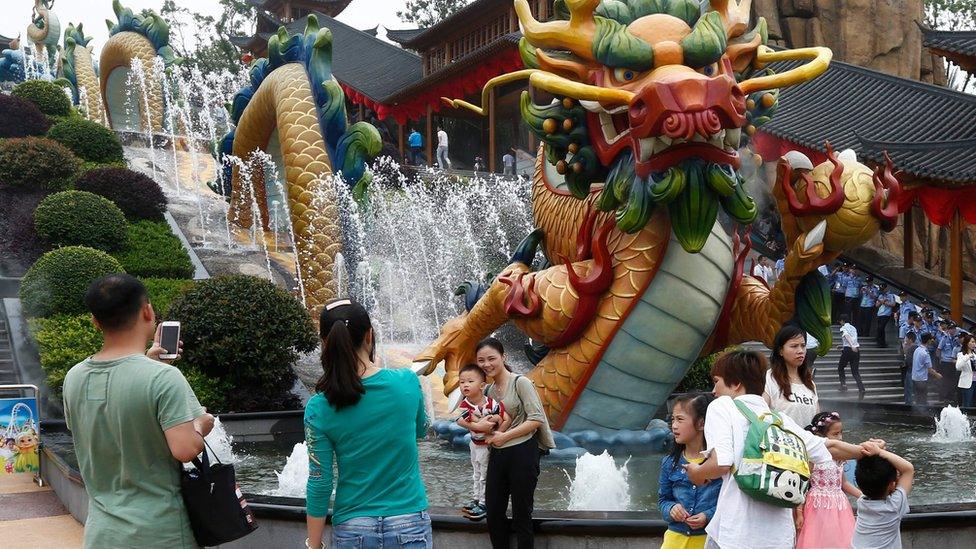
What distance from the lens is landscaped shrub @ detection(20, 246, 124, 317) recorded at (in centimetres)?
1118

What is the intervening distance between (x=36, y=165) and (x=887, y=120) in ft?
50.8

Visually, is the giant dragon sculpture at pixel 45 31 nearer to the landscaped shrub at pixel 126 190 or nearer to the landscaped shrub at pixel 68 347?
the landscaped shrub at pixel 126 190

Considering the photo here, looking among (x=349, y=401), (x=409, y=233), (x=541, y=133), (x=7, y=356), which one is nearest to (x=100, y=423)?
(x=349, y=401)

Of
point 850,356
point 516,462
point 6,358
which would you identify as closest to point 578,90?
point 516,462

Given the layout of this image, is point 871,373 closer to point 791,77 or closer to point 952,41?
point 952,41

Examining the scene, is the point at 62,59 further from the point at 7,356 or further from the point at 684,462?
the point at 684,462

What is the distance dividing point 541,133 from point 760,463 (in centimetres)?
413

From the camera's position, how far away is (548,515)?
4.70 meters

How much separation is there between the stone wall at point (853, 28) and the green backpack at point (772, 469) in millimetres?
26523

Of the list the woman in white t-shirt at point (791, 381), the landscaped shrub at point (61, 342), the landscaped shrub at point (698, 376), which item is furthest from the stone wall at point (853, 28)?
the woman in white t-shirt at point (791, 381)

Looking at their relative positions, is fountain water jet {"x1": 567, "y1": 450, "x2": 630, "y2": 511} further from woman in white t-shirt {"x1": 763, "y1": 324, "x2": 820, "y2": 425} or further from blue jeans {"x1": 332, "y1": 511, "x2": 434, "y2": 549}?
blue jeans {"x1": 332, "y1": 511, "x2": 434, "y2": 549}

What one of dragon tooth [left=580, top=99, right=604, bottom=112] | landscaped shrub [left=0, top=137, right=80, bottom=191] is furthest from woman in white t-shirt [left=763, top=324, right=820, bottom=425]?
landscaped shrub [left=0, top=137, right=80, bottom=191]

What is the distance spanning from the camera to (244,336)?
10.2 metres

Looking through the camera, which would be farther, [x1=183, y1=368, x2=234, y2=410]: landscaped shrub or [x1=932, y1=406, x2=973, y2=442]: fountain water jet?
[x1=183, y1=368, x2=234, y2=410]: landscaped shrub
